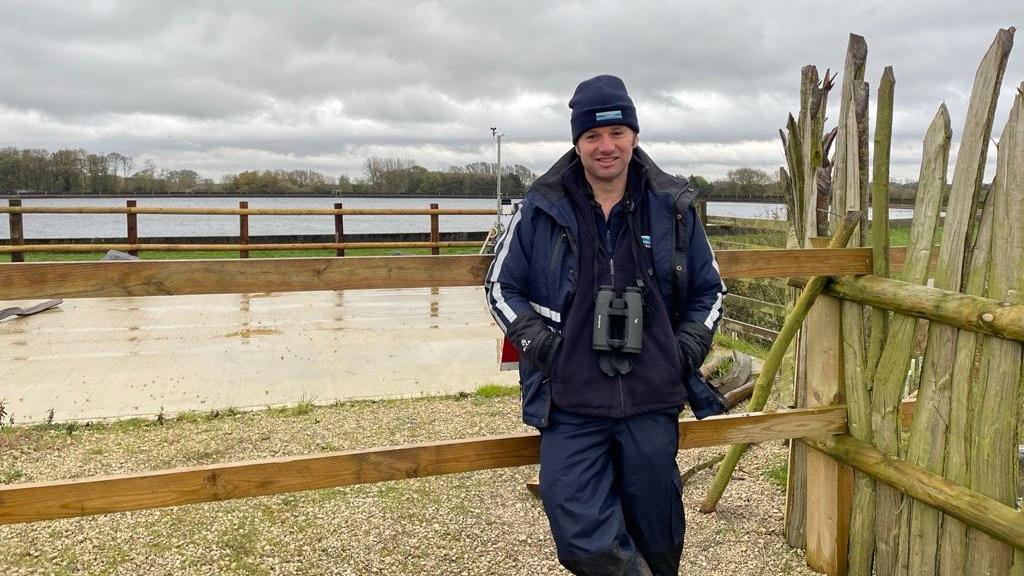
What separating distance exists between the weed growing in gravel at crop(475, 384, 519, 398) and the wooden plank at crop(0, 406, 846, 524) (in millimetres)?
2821

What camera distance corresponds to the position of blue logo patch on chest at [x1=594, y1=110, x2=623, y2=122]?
210cm

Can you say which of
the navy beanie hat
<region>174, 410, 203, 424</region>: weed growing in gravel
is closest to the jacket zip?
the navy beanie hat

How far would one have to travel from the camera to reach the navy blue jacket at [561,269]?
2.12 m

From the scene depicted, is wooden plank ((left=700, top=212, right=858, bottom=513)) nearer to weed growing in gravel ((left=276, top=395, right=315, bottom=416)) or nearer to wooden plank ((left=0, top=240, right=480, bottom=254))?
weed growing in gravel ((left=276, top=395, right=315, bottom=416))

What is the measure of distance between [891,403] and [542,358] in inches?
54.7

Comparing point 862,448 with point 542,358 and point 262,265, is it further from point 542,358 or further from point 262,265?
point 262,265

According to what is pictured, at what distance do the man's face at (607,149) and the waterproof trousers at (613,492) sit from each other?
66 cm

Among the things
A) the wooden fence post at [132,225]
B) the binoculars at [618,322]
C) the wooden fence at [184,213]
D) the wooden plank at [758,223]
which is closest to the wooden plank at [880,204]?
the binoculars at [618,322]

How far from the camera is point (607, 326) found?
204cm

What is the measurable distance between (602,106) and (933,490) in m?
1.62

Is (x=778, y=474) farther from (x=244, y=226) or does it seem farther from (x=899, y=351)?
(x=244, y=226)

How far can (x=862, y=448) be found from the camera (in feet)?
9.05

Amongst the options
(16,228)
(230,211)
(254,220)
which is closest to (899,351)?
(230,211)

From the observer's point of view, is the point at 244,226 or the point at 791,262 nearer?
the point at 791,262
